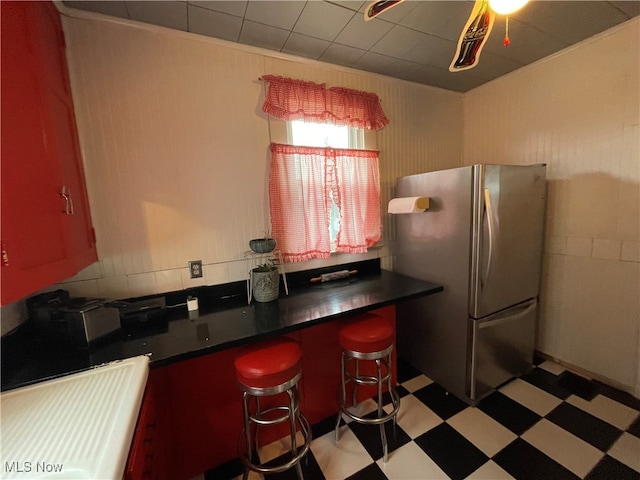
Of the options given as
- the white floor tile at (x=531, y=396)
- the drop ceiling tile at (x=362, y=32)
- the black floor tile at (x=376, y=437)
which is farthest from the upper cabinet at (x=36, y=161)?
the white floor tile at (x=531, y=396)

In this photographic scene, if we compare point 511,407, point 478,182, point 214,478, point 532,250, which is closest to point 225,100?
point 478,182

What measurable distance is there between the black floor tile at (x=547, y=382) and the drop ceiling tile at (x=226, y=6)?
2.99m

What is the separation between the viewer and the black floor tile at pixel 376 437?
1.42m

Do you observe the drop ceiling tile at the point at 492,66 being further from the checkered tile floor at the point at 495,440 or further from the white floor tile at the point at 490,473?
the white floor tile at the point at 490,473

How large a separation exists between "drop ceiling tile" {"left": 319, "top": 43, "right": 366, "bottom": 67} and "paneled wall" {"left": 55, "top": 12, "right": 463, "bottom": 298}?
2.8 inches

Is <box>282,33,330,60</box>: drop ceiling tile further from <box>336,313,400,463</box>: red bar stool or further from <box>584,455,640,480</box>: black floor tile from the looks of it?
<box>584,455,640,480</box>: black floor tile

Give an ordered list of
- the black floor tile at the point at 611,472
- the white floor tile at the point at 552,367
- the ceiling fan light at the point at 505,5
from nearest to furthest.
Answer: the ceiling fan light at the point at 505,5 < the black floor tile at the point at 611,472 < the white floor tile at the point at 552,367

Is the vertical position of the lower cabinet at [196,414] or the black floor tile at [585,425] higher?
the lower cabinet at [196,414]

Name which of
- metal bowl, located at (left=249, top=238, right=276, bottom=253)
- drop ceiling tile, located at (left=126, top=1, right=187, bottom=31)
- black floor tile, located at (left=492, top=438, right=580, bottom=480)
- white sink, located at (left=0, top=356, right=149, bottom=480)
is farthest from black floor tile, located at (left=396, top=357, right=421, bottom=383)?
drop ceiling tile, located at (left=126, top=1, right=187, bottom=31)

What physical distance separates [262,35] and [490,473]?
2645 millimetres

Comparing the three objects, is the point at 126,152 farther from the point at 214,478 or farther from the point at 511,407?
the point at 511,407

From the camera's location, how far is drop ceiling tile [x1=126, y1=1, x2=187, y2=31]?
50.1 inches

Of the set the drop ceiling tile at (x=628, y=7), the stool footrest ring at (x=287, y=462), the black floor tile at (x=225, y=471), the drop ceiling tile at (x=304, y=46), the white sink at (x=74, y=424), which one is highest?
the drop ceiling tile at (x=304, y=46)

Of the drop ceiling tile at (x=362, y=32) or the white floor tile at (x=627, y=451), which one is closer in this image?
the white floor tile at (x=627, y=451)
